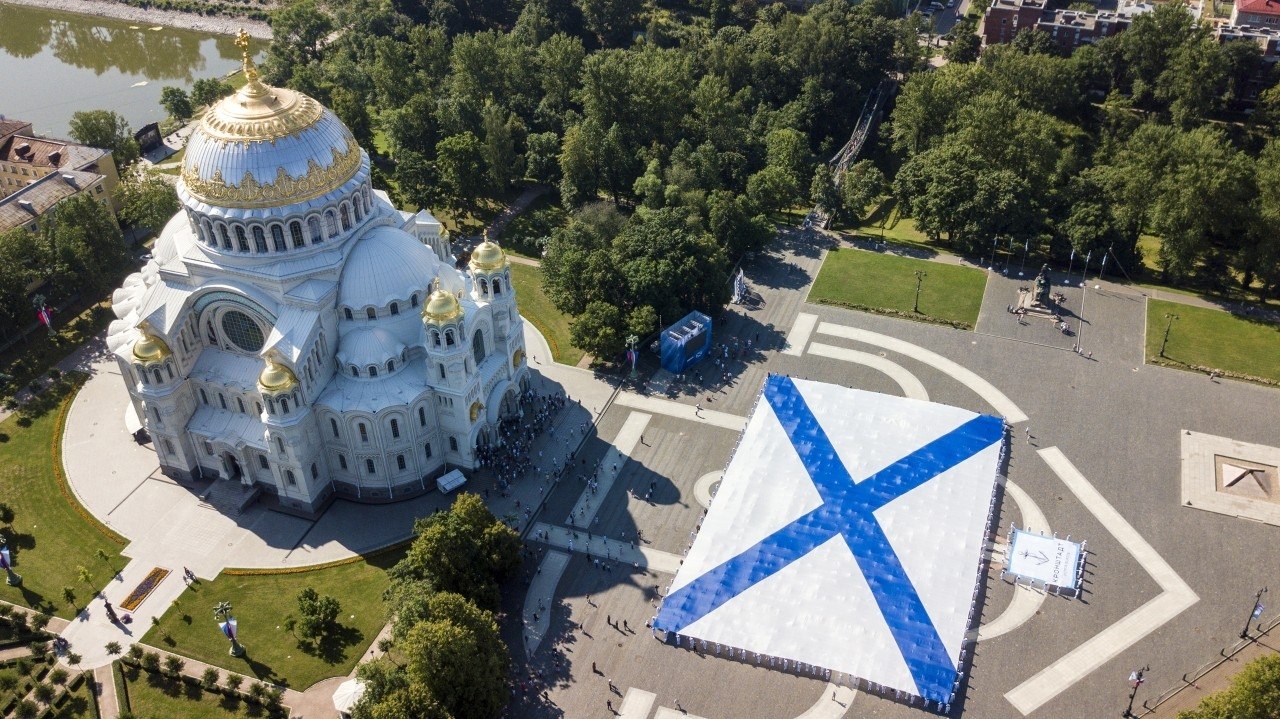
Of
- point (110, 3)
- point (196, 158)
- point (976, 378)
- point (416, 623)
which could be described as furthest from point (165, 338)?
point (110, 3)

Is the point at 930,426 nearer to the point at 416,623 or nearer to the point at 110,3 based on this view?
the point at 416,623

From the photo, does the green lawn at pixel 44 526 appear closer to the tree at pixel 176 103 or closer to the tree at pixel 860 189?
the tree at pixel 176 103

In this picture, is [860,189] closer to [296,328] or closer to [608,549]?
[608,549]

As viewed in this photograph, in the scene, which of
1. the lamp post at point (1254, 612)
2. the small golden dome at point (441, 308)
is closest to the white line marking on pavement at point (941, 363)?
the lamp post at point (1254, 612)

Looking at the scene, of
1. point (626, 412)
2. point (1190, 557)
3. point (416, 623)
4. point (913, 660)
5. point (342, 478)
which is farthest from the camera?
point (626, 412)

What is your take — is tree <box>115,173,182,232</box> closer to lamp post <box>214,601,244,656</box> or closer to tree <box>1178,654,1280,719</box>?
lamp post <box>214,601,244,656</box>

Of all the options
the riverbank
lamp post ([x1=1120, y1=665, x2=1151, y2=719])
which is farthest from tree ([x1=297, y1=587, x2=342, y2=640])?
the riverbank

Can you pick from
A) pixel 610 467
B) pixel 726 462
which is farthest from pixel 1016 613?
pixel 610 467
